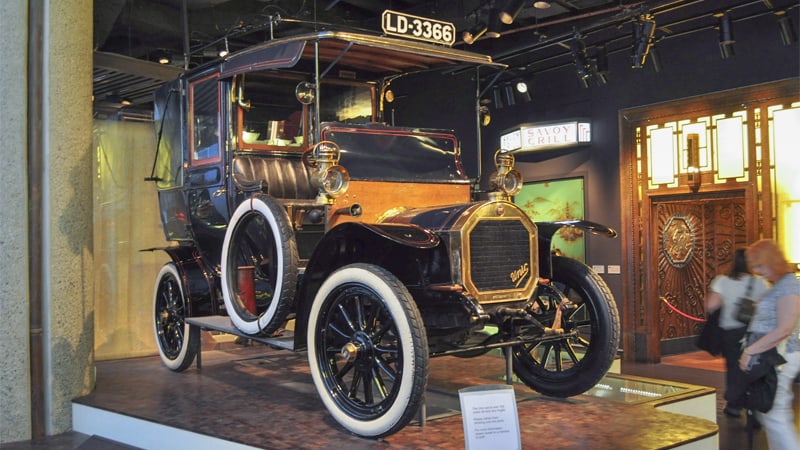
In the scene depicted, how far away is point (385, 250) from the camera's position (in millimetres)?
3947

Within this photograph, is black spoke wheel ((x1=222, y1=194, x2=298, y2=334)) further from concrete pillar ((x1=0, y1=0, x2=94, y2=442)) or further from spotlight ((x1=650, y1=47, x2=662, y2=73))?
spotlight ((x1=650, y1=47, x2=662, y2=73))

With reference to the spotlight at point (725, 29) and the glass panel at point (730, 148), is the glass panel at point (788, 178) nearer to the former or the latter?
the glass panel at point (730, 148)

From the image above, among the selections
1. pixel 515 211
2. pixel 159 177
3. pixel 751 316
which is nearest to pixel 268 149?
pixel 159 177

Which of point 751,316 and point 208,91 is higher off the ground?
point 208,91

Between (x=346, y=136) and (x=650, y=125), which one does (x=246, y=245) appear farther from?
(x=650, y=125)

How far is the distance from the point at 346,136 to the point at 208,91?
1.23 meters

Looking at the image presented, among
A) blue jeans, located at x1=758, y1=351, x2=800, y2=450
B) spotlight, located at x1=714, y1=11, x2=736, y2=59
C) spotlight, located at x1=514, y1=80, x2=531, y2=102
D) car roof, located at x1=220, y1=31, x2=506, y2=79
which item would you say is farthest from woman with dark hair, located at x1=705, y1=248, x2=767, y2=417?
spotlight, located at x1=514, y1=80, x2=531, y2=102

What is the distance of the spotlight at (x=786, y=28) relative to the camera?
7.09m

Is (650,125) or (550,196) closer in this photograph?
(650,125)

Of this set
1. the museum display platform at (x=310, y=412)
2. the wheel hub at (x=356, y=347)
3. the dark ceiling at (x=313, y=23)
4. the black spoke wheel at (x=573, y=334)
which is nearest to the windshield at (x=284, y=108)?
the dark ceiling at (x=313, y=23)

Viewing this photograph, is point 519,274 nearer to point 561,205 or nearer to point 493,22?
point 493,22

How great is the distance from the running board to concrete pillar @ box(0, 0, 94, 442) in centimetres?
72

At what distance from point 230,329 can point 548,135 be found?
6057 millimetres

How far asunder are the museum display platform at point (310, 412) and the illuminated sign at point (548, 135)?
170 inches
